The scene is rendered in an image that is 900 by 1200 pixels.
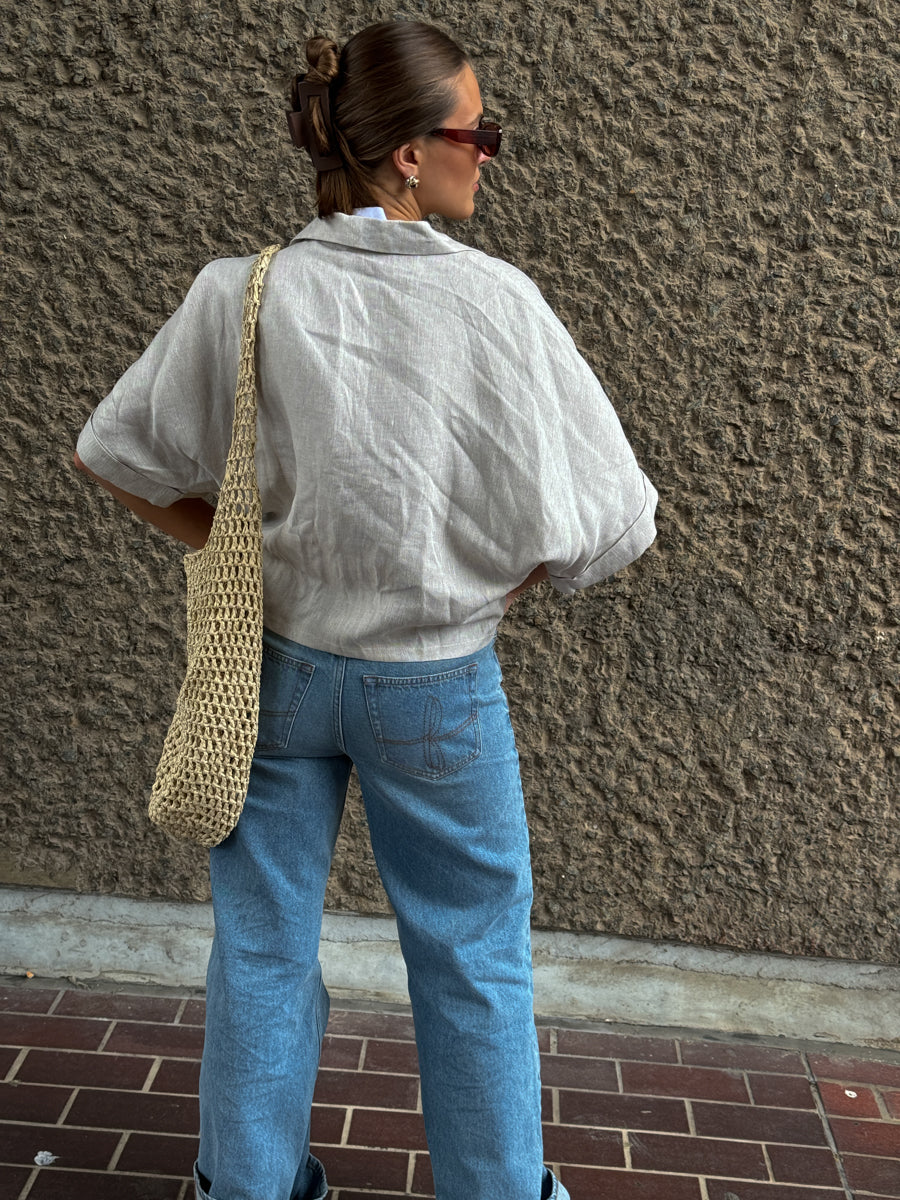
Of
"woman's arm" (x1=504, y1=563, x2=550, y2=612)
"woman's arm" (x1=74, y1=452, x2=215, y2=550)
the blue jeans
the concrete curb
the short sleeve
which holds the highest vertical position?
the short sleeve

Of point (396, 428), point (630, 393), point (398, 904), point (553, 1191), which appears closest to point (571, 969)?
point (553, 1191)

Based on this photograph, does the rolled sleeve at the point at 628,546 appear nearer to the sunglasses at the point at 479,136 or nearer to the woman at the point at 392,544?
the woman at the point at 392,544

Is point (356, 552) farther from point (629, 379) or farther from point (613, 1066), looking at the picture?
point (613, 1066)

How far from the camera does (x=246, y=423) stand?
1.53 m

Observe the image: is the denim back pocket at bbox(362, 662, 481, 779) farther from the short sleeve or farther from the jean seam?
the short sleeve

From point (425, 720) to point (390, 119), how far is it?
2.49 ft

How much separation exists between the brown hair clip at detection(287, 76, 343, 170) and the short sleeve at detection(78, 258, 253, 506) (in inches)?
6.4

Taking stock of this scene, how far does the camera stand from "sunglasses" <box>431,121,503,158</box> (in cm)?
152

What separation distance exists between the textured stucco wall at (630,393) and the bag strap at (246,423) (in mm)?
1052

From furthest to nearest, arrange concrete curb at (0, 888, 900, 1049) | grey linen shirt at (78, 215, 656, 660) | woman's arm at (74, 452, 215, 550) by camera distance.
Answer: concrete curb at (0, 888, 900, 1049), woman's arm at (74, 452, 215, 550), grey linen shirt at (78, 215, 656, 660)

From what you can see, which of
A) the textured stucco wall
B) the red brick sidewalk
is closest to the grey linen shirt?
the textured stucco wall

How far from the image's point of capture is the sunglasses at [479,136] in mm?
1519

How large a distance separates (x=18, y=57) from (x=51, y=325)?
537 millimetres

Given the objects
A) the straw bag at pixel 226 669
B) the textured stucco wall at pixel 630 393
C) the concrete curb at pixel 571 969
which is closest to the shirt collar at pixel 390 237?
the straw bag at pixel 226 669
